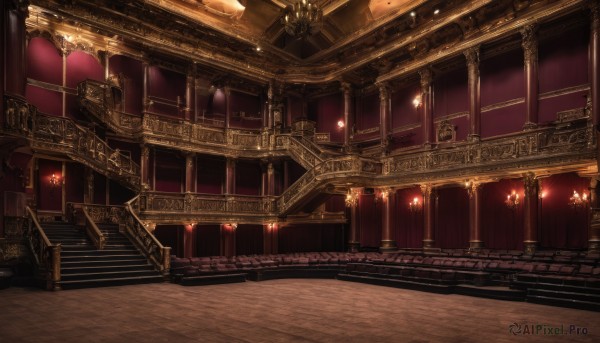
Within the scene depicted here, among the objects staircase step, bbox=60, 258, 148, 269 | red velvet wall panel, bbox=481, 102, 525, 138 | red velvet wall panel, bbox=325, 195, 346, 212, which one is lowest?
staircase step, bbox=60, 258, 148, 269

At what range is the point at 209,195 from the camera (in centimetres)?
2005

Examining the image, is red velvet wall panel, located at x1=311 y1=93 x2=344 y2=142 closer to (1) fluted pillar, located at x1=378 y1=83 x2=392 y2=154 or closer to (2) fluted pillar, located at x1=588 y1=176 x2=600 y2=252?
(1) fluted pillar, located at x1=378 y1=83 x2=392 y2=154

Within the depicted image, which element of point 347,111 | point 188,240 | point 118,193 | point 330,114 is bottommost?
point 188,240

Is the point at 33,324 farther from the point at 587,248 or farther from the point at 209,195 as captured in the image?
the point at 587,248

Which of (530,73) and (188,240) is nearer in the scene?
(530,73)

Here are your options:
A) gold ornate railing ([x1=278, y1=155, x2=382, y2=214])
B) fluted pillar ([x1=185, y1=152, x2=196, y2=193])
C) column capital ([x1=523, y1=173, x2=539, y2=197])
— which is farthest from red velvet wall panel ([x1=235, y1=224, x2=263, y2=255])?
column capital ([x1=523, y1=173, x2=539, y2=197])

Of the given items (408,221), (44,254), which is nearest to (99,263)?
(44,254)

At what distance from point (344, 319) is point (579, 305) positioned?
5.55 metres

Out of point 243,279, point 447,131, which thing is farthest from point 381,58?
point 243,279

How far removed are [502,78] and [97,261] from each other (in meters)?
16.3

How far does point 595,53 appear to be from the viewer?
13.4 metres

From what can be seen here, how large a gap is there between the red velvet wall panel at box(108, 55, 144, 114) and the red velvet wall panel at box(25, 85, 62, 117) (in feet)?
8.39

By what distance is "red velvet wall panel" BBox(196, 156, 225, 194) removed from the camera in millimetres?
21484

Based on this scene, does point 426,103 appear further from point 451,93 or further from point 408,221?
point 408,221
